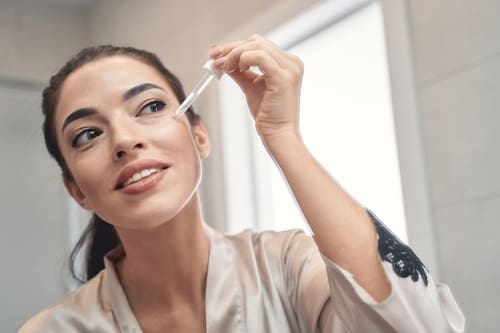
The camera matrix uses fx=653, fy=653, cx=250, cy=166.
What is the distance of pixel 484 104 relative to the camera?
1.12m

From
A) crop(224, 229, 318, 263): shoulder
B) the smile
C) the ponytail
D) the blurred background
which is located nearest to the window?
the blurred background

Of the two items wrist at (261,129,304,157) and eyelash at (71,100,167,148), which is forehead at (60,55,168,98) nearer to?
eyelash at (71,100,167,148)

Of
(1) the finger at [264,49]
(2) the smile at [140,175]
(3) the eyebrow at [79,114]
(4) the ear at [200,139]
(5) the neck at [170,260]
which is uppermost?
(1) the finger at [264,49]

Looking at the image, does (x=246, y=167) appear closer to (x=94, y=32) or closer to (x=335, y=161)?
(x=335, y=161)

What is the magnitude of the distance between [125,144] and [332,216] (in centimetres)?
30

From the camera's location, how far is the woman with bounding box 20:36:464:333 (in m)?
0.71

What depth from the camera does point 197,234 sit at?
97cm

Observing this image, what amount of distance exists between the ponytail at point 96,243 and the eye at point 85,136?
9.4 inches

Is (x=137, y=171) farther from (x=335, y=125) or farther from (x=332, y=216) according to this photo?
(x=335, y=125)

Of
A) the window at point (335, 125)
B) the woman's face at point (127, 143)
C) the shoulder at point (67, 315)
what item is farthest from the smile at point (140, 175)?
the window at point (335, 125)

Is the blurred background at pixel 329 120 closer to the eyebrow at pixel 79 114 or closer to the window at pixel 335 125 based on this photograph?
the window at pixel 335 125

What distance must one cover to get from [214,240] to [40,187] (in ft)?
5.12

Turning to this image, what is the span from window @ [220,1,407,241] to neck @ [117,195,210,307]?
2.04ft

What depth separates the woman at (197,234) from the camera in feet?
2.32
